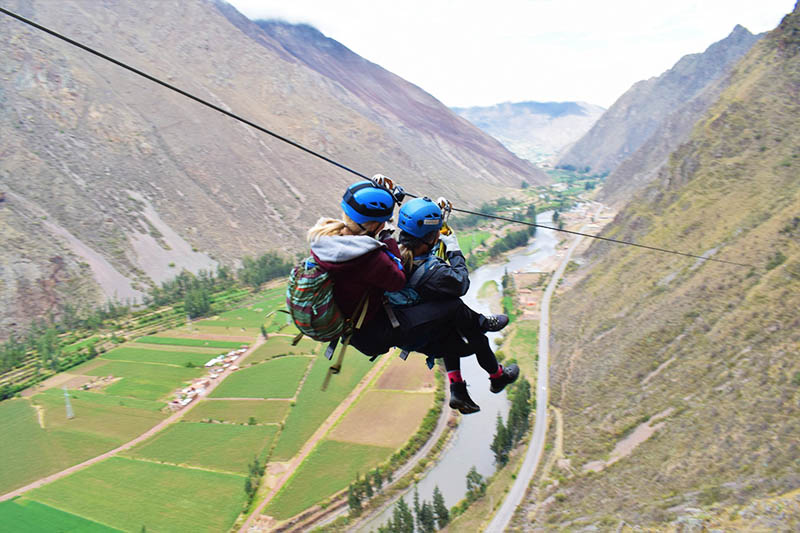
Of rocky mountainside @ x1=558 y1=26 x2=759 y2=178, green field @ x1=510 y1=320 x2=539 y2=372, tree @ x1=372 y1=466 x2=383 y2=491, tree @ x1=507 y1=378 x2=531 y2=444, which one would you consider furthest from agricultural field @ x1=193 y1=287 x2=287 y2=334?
rocky mountainside @ x1=558 y1=26 x2=759 y2=178

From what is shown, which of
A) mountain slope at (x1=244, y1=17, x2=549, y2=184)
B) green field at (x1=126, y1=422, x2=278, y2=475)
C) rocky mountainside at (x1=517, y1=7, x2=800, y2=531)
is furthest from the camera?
mountain slope at (x1=244, y1=17, x2=549, y2=184)

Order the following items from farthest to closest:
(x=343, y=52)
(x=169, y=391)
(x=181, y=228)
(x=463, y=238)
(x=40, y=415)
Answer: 1. (x=343, y=52)
2. (x=463, y=238)
3. (x=181, y=228)
4. (x=169, y=391)
5. (x=40, y=415)

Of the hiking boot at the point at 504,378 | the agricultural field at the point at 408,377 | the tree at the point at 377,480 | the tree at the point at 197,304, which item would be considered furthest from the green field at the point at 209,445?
the hiking boot at the point at 504,378

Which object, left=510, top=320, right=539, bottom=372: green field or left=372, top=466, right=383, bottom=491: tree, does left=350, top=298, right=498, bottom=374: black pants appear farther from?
left=510, top=320, right=539, bottom=372: green field

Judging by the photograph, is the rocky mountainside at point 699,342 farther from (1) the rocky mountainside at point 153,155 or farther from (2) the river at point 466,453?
(1) the rocky mountainside at point 153,155

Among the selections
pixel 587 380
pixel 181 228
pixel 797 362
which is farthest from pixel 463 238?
pixel 797 362

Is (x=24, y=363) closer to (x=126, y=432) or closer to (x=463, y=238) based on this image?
(x=126, y=432)

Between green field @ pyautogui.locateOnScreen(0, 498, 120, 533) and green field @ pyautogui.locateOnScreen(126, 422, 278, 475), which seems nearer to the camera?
green field @ pyautogui.locateOnScreen(0, 498, 120, 533)

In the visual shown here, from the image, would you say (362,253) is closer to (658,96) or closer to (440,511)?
(440,511)
